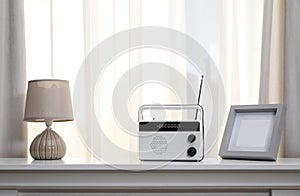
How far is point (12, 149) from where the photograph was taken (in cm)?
191

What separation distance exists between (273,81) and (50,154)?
3.04 feet

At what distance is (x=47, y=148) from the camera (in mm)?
1718

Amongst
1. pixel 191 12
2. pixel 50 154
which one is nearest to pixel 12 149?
pixel 50 154

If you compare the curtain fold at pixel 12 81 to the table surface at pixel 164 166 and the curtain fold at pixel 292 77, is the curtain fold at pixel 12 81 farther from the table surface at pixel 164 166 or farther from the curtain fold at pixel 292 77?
the curtain fold at pixel 292 77

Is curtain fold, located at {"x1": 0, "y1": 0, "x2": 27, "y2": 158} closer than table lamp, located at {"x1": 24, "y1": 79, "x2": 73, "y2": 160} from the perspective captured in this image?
No

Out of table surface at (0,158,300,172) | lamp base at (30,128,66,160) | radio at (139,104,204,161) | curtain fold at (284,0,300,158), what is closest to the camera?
table surface at (0,158,300,172)

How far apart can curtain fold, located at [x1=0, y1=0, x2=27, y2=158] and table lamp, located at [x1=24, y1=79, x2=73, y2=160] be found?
0.17 m

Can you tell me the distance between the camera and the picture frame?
1.59 m

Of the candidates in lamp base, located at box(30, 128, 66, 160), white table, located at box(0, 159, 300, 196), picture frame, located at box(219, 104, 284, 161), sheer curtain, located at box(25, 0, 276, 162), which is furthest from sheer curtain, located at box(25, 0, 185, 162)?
white table, located at box(0, 159, 300, 196)

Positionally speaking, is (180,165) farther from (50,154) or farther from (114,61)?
(114,61)

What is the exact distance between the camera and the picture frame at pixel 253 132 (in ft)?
5.23

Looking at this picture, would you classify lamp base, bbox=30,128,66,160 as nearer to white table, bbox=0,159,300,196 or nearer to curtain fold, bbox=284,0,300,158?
white table, bbox=0,159,300,196

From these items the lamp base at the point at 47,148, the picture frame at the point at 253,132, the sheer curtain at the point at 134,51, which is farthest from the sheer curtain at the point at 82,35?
the picture frame at the point at 253,132

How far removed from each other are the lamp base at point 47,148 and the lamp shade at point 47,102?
0.24 feet
